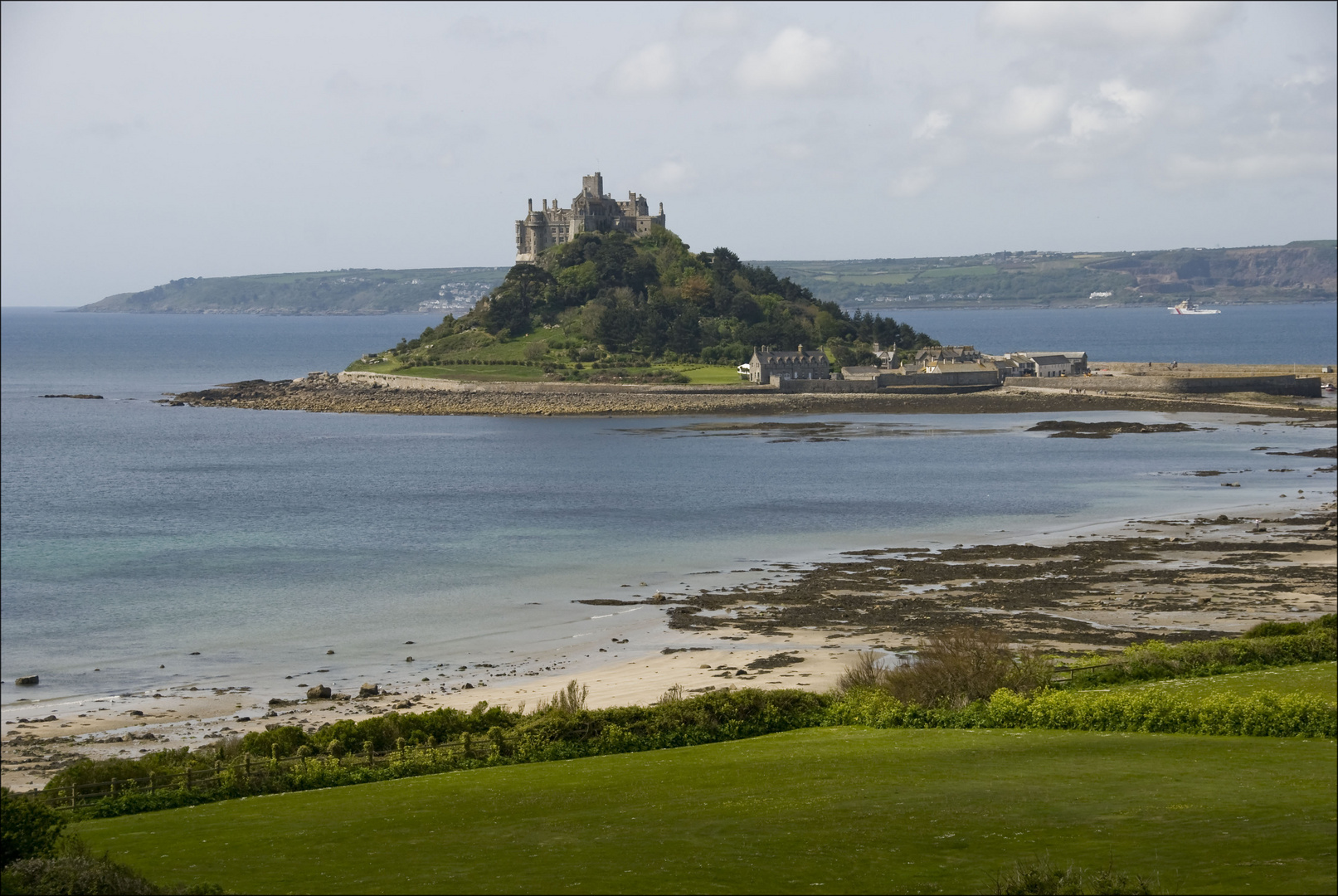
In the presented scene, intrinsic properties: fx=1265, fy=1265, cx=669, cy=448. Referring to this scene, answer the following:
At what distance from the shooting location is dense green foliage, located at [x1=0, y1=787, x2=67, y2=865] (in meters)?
11.0

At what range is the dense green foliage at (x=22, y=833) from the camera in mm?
11016

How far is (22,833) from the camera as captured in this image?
1112 centimetres

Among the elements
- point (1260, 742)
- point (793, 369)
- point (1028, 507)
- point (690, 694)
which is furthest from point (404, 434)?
point (1260, 742)

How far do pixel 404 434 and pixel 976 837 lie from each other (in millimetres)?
70220

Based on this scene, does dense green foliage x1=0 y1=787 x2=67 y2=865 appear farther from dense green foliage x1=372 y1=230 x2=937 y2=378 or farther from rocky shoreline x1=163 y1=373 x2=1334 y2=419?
dense green foliage x1=372 y1=230 x2=937 y2=378

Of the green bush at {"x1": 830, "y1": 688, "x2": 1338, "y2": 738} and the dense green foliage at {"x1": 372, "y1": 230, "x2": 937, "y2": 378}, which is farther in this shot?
the dense green foliage at {"x1": 372, "y1": 230, "x2": 937, "y2": 378}

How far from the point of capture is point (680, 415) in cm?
8769

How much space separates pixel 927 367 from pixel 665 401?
2273cm

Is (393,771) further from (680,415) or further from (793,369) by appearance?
(793,369)

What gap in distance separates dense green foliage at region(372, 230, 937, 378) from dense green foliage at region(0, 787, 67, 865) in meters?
91.9

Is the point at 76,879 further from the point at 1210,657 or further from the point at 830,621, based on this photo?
the point at 830,621

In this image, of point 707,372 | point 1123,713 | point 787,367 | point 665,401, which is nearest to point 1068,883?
point 1123,713

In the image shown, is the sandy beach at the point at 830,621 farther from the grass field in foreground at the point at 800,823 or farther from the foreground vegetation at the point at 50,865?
the foreground vegetation at the point at 50,865

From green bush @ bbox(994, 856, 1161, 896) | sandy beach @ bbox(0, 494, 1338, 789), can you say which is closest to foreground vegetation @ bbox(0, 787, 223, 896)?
green bush @ bbox(994, 856, 1161, 896)
